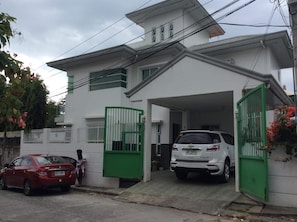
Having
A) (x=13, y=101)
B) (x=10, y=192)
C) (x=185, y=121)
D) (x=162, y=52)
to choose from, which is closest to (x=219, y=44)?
(x=162, y=52)

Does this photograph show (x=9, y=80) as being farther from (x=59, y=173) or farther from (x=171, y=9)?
(x=171, y=9)

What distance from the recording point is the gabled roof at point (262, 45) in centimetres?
1493

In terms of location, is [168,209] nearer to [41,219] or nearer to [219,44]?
[41,219]

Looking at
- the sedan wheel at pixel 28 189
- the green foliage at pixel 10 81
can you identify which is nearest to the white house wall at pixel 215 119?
the sedan wheel at pixel 28 189

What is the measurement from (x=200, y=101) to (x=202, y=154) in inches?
112

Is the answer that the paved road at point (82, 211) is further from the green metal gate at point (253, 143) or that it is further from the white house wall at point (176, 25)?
the white house wall at point (176, 25)

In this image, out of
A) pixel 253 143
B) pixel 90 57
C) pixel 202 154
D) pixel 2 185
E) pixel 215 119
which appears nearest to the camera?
pixel 253 143

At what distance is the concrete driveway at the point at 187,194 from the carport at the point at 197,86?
0.67 metres

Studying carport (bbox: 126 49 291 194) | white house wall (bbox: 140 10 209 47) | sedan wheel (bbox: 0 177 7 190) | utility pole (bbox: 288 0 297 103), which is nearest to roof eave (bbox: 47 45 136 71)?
white house wall (bbox: 140 10 209 47)

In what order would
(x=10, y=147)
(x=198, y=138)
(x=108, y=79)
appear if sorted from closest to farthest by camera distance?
(x=198, y=138) < (x=108, y=79) < (x=10, y=147)

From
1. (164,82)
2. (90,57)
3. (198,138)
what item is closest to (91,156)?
(164,82)

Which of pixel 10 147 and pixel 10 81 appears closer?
pixel 10 81

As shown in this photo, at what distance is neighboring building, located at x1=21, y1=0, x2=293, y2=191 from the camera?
11.5 m

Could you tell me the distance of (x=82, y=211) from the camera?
29.5 feet
